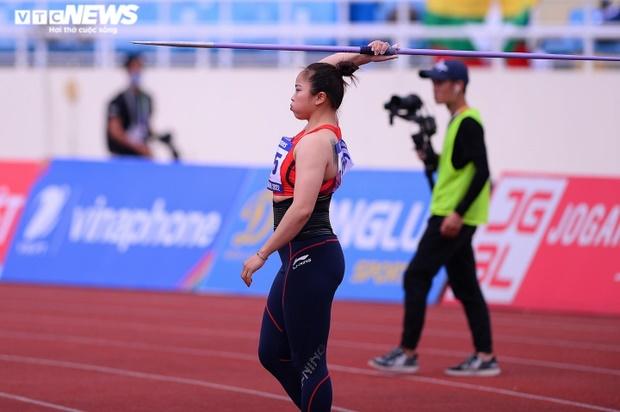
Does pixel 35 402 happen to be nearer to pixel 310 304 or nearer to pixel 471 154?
pixel 310 304

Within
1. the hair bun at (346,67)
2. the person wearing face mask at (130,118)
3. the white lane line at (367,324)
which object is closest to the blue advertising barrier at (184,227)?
the white lane line at (367,324)

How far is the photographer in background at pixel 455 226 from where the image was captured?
9633 millimetres

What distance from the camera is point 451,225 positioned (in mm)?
9625

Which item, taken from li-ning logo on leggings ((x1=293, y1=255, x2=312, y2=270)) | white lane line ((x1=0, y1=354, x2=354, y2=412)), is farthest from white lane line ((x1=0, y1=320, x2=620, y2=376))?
li-ning logo on leggings ((x1=293, y1=255, x2=312, y2=270))

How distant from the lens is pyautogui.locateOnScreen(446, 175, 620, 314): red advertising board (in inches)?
547

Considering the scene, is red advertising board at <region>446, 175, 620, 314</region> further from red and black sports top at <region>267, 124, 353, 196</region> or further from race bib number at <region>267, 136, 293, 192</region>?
race bib number at <region>267, 136, 293, 192</region>

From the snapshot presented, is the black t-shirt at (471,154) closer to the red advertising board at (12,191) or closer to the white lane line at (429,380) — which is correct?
the white lane line at (429,380)

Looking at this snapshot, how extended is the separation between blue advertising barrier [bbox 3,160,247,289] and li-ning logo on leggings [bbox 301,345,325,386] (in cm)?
897

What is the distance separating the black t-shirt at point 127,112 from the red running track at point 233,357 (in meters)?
3.20

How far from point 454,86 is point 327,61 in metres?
2.74

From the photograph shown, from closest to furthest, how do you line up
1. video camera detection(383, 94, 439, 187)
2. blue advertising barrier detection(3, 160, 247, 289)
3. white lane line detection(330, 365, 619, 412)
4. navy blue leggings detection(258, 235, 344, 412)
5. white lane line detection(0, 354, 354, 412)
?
navy blue leggings detection(258, 235, 344, 412) → white lane line detection(330, 365, 619, 412) → white lane line detection(0, 354, 354, 412) → video camera detection(383, 94, 439, 187) → blue advertising barrier detection(3, 160, 247, 289)

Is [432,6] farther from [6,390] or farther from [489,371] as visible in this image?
[6,390]

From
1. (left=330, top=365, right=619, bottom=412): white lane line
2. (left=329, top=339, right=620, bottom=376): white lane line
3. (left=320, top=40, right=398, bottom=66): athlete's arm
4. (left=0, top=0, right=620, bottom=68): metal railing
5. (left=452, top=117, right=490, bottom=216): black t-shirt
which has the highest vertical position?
(left=320, top=40, right=398, bottom=66): athlete's arm

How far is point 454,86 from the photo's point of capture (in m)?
9.73
